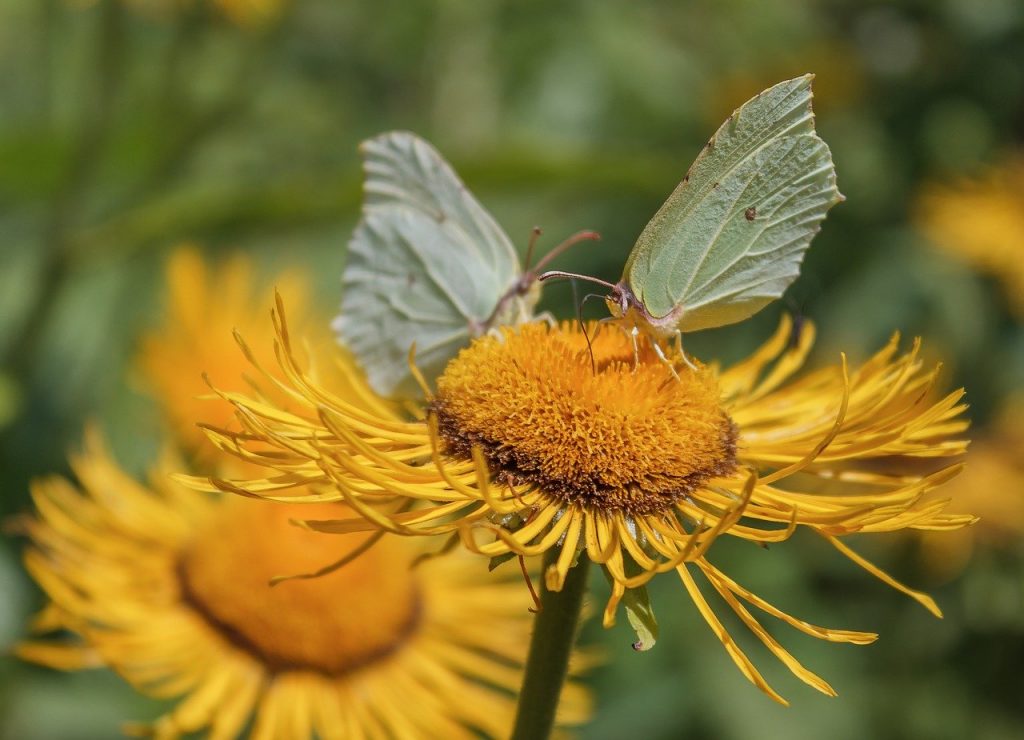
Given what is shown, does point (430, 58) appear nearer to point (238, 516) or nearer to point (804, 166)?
point (238, 516)

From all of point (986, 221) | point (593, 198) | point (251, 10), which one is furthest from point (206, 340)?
point (986, 221)

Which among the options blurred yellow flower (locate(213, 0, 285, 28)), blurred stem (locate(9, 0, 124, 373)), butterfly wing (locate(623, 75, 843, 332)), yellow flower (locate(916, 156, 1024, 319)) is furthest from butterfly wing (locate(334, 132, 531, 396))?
yellow flower (locate(916, 156, 1024, 319))

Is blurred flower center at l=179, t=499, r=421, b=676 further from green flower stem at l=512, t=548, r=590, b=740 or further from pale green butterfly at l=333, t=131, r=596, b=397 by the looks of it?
green flower stem at l=512, t=548, r=590, b=740

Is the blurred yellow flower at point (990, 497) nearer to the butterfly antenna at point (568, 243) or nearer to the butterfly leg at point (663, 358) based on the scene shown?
the butterfly antenna at point (568, 243)

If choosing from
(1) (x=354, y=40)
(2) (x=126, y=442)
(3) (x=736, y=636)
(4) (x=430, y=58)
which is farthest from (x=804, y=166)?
(1) (x=354, y=40)

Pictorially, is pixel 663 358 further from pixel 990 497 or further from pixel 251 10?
pixel 990 497
